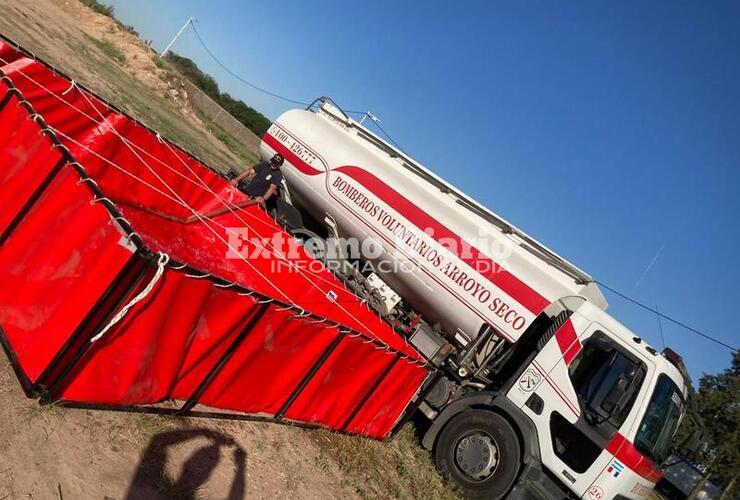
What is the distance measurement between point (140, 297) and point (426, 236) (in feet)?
18.5

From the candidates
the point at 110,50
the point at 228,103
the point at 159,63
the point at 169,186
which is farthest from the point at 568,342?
the point at 228,103

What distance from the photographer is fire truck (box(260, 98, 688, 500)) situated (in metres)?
7.03

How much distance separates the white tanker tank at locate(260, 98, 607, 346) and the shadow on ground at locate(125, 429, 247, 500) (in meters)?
4.36

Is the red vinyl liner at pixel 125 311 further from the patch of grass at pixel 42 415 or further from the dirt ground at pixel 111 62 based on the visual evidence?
the dirt ground at pixel 111 62

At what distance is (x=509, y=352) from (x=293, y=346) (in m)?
3.92

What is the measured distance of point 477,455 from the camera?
788cm

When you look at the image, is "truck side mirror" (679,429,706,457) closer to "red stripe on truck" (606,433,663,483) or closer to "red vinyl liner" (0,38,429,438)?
"red stripe on truck" (606,433,663,483)

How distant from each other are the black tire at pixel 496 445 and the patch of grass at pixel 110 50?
104 feet

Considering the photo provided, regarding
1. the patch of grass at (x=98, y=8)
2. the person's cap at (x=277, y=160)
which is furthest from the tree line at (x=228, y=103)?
the person's cap at (x=277, y=160)

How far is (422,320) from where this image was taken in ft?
31.7

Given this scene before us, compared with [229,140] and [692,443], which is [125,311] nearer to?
[692,443]

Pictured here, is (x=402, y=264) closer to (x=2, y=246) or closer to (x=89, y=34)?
(x=2, y=246)

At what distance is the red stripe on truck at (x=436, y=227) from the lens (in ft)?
26.1

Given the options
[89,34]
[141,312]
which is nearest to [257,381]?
[141,312]
